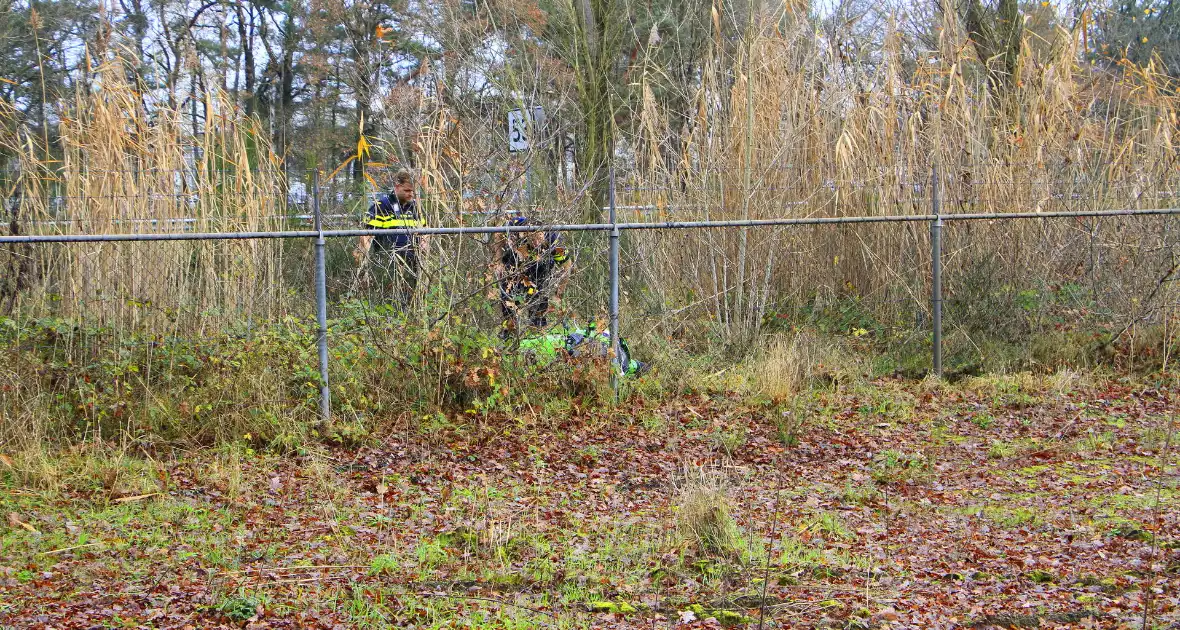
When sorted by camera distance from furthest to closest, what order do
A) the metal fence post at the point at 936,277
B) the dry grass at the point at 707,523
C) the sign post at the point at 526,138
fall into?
the metal fence post at the point at 936,277 < the sign post at the point at 526,138 < the dry grass at the point at 707,523

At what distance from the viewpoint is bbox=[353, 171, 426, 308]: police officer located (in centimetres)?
718

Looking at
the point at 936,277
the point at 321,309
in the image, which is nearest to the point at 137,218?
the point at 321,309

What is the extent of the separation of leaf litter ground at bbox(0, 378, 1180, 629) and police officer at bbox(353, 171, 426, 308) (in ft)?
3.76

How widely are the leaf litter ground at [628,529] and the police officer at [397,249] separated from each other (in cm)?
114

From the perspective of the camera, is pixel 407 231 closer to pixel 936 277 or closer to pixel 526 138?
pixel 526 138

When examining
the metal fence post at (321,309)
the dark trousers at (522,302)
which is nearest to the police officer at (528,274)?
the dark trousers at (522,302)

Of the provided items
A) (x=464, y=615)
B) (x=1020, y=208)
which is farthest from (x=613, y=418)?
(x=1020, y=208)

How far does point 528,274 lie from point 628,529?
8.95 ft

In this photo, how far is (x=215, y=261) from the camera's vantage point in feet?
23.6

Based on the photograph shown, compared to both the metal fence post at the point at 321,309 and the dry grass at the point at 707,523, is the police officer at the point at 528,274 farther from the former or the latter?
the dry grass at the point at 707,523

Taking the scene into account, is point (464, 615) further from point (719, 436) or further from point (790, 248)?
point (790, 248)

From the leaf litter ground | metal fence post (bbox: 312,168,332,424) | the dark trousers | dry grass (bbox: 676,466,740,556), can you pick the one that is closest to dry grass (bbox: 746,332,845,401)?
the leaf litter ground

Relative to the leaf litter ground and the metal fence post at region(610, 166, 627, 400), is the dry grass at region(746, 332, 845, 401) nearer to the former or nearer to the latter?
the leaf litter ground

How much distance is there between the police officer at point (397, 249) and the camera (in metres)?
7.18
